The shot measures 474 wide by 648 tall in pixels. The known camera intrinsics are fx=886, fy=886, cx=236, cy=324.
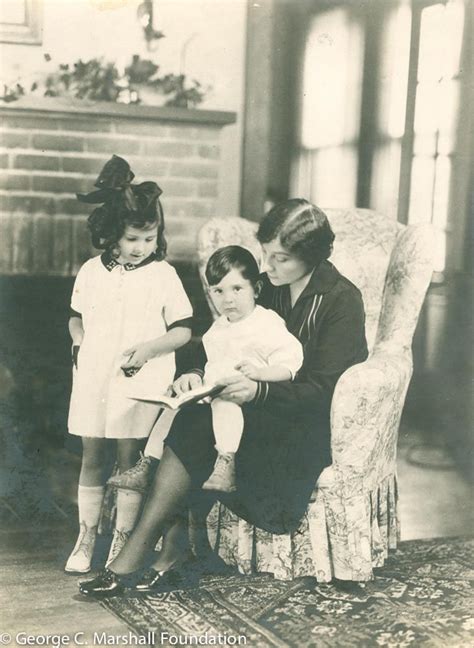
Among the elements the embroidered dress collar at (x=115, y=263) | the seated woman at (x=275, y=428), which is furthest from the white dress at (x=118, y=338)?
the seated woman at (x=275, y=428)

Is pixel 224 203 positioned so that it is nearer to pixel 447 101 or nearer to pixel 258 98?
pixel 258 98

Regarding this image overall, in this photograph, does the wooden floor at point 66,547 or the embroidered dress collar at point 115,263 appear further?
the embroidered dress collar at point 115,263

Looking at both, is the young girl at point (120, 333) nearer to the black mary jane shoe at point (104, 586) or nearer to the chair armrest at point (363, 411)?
the black mary jane shoe at point (104, 586)

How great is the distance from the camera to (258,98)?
3203 mm

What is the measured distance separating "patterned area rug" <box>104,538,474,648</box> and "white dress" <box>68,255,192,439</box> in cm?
50

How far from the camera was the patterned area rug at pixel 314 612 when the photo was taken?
7.53ft

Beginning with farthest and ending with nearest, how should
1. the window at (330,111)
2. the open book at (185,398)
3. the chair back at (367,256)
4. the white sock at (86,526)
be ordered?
the window at (330,111)
the chair back at (367,256)
the white sock at (86,526)
the open book at (185,398)

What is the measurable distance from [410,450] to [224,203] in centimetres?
129

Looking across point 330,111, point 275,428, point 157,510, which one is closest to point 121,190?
point 275,428

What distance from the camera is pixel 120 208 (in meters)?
2.57

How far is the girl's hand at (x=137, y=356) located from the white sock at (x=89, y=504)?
379 mm

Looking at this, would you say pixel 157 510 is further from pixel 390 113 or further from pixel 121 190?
pixel 390 113

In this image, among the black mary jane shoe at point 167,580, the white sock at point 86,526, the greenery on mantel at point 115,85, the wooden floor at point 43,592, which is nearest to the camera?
the wooden floor at point 43,592

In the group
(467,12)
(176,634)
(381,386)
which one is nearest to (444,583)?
(381,386)
